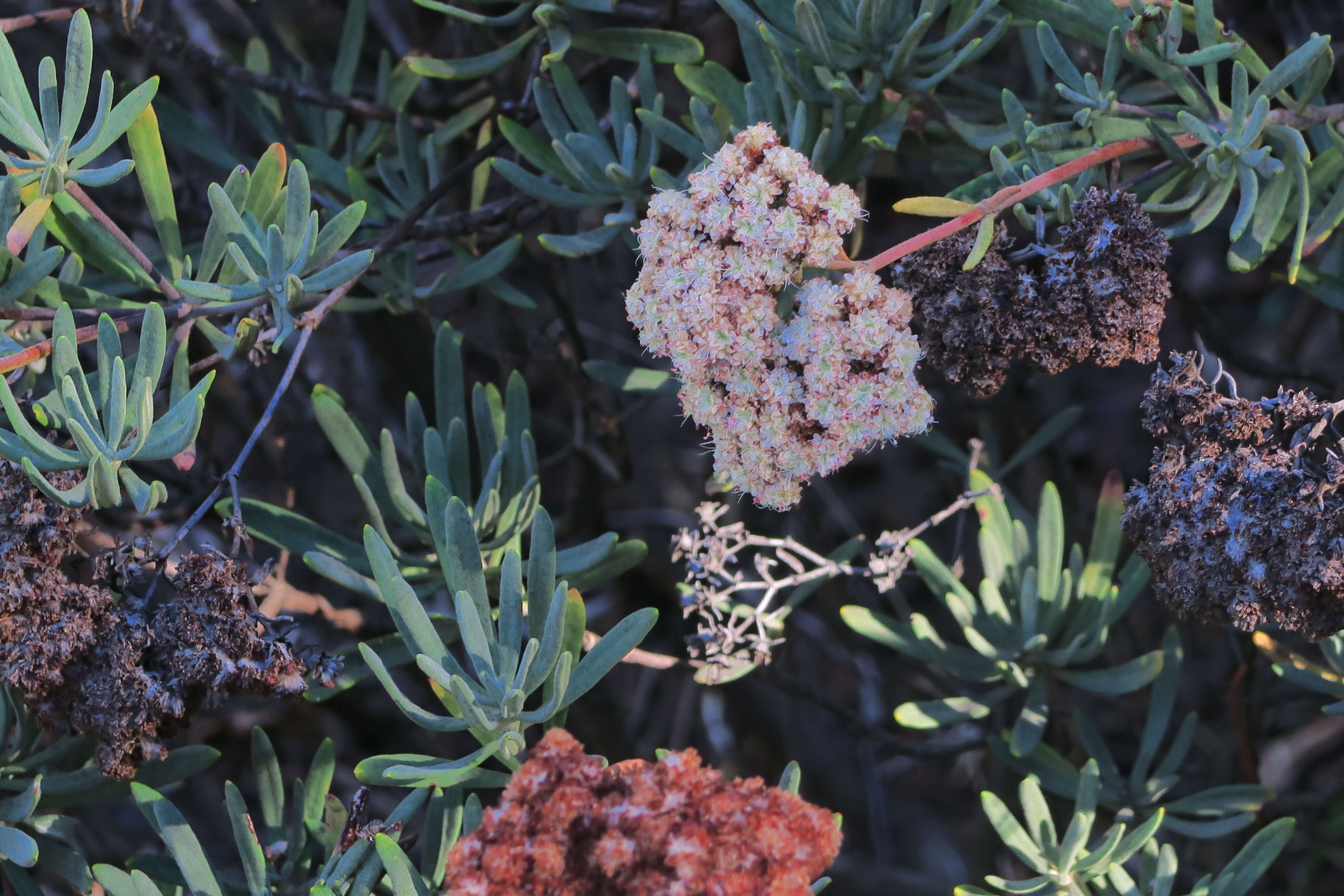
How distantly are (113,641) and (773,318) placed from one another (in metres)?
1.06

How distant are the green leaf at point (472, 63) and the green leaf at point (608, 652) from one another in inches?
44.7

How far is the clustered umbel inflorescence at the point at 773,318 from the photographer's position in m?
1.44

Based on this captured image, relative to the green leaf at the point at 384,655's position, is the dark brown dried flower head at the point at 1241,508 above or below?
above

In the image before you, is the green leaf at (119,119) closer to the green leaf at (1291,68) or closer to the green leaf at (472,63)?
the green leaf at (472,63)

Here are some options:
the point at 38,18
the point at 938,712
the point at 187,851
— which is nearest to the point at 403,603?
the point at 187,851

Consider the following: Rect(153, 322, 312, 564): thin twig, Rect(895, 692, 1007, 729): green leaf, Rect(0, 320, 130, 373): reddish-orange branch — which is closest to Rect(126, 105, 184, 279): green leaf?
Rect(0, 320, 130, 373): reddish-orange branch

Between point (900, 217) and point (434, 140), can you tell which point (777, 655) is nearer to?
point (434, 140)

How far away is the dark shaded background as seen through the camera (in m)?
2.55

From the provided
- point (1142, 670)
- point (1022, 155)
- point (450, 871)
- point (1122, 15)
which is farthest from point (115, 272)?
point (1142, 670)

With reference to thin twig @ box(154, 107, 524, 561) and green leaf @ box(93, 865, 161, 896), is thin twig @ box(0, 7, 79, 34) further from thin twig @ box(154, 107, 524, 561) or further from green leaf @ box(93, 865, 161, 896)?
green leaf @ box(93, 865, 161, 896)

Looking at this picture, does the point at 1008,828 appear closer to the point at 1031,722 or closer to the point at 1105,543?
the point at 1031,722

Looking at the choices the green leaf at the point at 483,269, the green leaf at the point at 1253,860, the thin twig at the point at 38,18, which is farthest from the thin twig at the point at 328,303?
the green leaf at the point at 1253,860

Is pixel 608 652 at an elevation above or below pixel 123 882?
above

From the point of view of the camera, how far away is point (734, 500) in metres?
3.17
